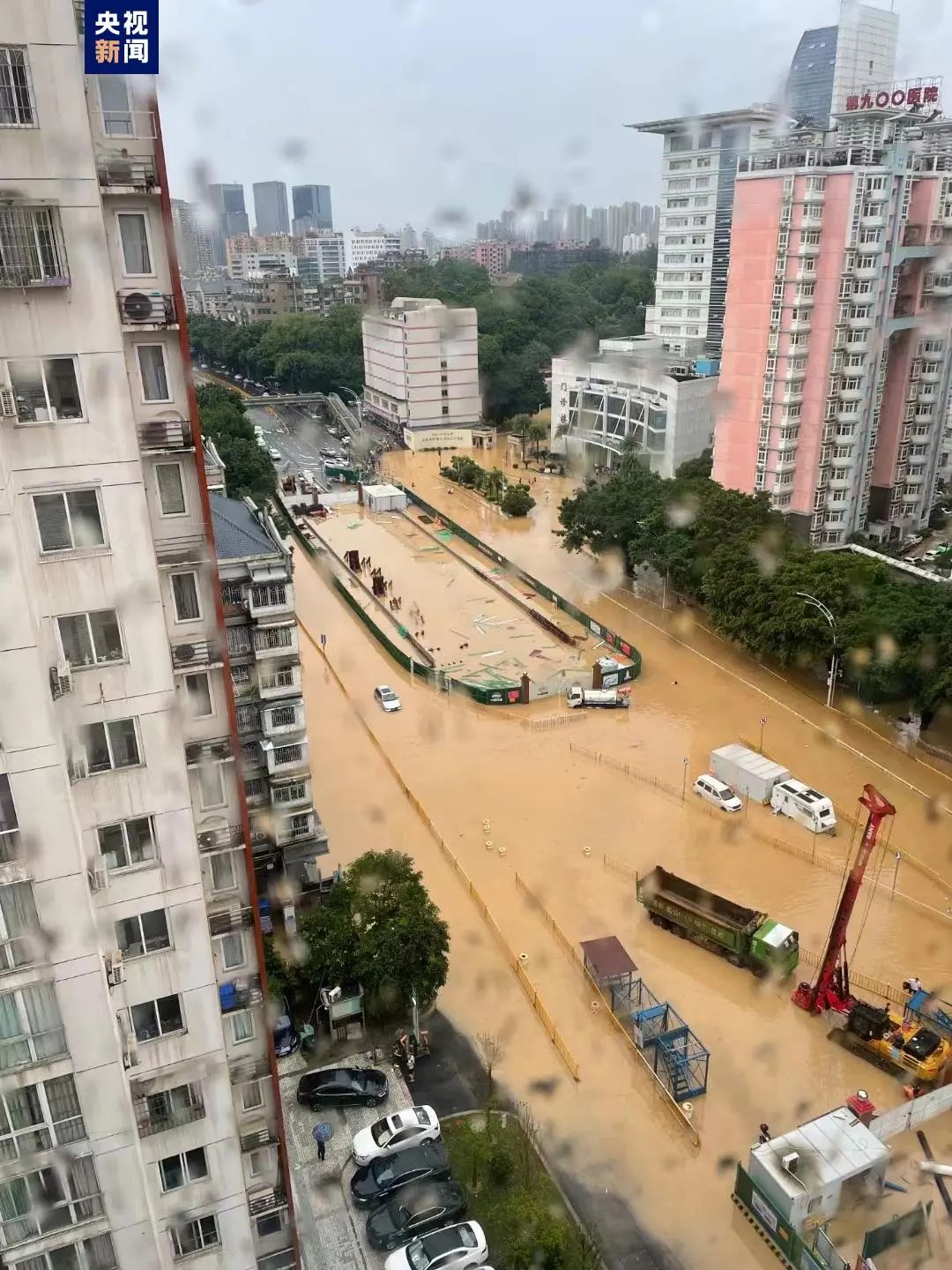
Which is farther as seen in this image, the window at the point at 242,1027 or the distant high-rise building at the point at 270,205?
the distant high-rise building at the point at 270,205

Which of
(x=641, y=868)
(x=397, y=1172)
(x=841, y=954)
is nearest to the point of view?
(x=397, y=1172)

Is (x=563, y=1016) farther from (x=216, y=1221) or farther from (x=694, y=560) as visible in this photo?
(x=694, y=560)

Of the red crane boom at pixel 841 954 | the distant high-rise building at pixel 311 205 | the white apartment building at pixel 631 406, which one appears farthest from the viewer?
the distant high-rise building at pixel 311 205

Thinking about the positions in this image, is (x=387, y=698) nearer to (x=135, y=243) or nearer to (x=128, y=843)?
(x=128, y=843)

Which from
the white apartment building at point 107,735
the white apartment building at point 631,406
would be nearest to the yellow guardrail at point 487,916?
the white apartment building at point 107,735

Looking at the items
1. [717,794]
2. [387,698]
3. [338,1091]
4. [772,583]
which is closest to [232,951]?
[338,1091]

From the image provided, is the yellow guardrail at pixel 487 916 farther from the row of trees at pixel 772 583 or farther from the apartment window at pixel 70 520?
the apartment window at pixel 70 520

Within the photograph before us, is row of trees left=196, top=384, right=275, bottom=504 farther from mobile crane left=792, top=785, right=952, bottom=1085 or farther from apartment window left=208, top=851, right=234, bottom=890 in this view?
apartment window left=208, top=851, right=234, bottom=890
